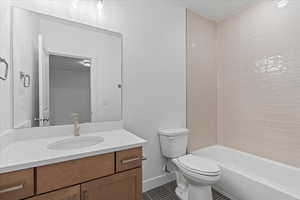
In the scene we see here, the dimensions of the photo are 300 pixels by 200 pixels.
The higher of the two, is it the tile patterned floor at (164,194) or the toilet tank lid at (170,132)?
the toilet tank lid at (170,132)

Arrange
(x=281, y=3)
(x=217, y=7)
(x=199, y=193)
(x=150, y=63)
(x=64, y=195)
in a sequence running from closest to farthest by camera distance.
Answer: (x=64, y=195) → (x=199, y=193) → (x=281, y=3) → (x=150, y=63) → (x=217, y=7)

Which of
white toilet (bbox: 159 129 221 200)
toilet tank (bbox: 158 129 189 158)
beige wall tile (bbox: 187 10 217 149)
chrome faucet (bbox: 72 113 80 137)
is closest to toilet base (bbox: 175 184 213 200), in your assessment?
white toilet (bbox: 159 129 221 200)

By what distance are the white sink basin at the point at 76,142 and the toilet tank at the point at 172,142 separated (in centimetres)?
83

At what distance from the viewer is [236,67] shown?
2.22 metres

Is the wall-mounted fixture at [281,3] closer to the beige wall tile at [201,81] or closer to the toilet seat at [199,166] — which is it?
the beige wall tile at [201,81]

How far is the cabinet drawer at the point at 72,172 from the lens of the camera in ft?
2.69

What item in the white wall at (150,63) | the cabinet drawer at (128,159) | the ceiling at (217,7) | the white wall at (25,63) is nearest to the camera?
the cabinet drawer at (128,159)

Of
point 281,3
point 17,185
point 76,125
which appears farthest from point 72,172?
point 281,3

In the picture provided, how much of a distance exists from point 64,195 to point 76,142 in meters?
0.49

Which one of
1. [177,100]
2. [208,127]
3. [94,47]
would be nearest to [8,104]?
[94,47]

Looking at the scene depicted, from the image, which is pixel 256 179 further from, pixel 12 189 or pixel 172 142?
pixel 12 189

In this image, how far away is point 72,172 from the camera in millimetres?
898

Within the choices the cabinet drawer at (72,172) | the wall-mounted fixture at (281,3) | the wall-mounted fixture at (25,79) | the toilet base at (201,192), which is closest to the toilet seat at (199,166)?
the toilet base at (201,192)

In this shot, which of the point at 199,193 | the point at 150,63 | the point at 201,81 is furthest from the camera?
the point at 201,81
